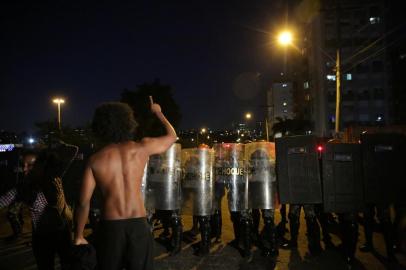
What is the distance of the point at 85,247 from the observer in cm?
379

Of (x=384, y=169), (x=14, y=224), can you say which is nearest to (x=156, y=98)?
(x=14, y=224)

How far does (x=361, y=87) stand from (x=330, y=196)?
63361 millimetres

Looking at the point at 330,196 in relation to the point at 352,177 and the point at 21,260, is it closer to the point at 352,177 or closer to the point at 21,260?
the point at 352,177

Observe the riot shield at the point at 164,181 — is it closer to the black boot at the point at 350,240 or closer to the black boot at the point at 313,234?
the black boot at the point at 313,234

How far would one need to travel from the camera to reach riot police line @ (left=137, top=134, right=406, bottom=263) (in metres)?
6.96

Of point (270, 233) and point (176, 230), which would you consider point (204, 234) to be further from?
point (270, 233)

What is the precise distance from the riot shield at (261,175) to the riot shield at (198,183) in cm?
69

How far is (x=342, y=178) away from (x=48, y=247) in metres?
4.81

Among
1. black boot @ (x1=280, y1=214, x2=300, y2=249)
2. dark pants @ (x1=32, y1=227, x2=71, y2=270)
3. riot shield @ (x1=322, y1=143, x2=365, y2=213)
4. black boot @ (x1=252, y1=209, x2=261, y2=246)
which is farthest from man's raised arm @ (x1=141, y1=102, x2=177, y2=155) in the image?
black boot @ (x1=252, y1=209, x2=261, y2=246)

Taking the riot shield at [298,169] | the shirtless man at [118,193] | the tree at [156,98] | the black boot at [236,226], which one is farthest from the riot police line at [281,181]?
the tree at [156,98]

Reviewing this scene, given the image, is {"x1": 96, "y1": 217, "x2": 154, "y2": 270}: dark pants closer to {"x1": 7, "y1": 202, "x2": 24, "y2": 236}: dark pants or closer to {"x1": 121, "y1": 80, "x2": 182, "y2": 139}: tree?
{"x1": 7, "y1": 202, "x2": 24, "y2": 236}: dark pants

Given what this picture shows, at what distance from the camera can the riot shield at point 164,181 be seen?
23.9 ft

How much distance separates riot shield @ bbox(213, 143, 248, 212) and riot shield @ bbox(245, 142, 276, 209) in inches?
4.9

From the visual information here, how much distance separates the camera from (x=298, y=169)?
7.20 m
